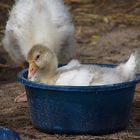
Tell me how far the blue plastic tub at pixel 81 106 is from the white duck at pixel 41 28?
1411mm

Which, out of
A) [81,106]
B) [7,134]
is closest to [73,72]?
[81,106]

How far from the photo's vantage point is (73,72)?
15.4 ft

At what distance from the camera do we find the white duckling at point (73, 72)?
4648 millimetres

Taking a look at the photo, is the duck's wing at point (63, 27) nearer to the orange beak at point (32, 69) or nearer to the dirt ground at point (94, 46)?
the dirt ground at point (94, 46)

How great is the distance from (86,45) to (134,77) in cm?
367

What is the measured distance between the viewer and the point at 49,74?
16.2ft

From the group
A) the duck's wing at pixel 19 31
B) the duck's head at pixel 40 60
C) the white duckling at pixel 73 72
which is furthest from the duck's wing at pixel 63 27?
the duck's head at pixel 40 60

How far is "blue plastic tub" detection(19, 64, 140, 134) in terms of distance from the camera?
14.8 ft

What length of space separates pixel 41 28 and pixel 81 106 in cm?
174

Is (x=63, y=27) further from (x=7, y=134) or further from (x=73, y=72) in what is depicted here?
(x=7, y=134)

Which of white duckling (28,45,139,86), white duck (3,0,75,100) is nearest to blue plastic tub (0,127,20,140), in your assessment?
white duckling (28,45,139,86)

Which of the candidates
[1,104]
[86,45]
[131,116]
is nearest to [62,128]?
[131,116]

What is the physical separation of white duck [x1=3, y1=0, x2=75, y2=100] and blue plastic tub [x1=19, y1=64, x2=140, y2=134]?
55.6 inches

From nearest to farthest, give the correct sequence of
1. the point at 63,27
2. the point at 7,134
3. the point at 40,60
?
1. the point at 7,134
2. the point at 40,60
3. the point at 63,27
